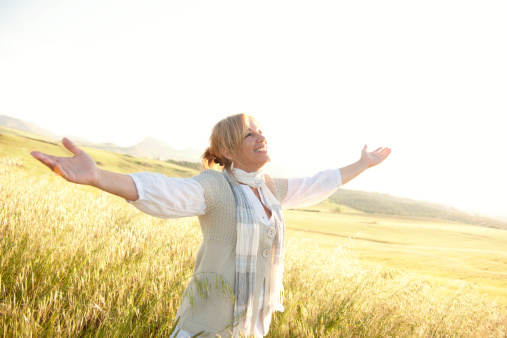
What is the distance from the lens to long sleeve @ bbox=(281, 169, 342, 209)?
3080 millimetres

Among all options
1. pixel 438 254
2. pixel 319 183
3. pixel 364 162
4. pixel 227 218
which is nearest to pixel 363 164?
pixel 364 162

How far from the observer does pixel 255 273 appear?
2314 mm

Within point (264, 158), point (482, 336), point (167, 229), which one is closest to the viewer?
point (264, 158)

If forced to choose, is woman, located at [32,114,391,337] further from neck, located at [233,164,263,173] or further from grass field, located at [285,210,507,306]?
grass field, located at [285,210,507,306]

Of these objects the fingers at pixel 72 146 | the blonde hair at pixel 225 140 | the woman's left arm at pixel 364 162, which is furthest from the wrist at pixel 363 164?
the fingers at pixel 72 146

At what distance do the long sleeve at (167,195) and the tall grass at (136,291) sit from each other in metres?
0.50

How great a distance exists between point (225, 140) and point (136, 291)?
1.44 meters

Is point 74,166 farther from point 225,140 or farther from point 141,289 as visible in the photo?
point 141,289

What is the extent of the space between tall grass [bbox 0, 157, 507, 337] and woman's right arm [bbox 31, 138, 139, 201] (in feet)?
2.35

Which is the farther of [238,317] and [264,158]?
[264,158]

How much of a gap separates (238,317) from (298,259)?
2.67 metres

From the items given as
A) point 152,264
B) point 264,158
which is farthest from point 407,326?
point 152,264

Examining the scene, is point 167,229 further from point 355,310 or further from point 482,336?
point 482,336

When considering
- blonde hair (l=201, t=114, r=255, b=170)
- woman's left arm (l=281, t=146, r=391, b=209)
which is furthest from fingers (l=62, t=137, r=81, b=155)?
woman's left arm (l=281, t=146, r=391, b=209)
